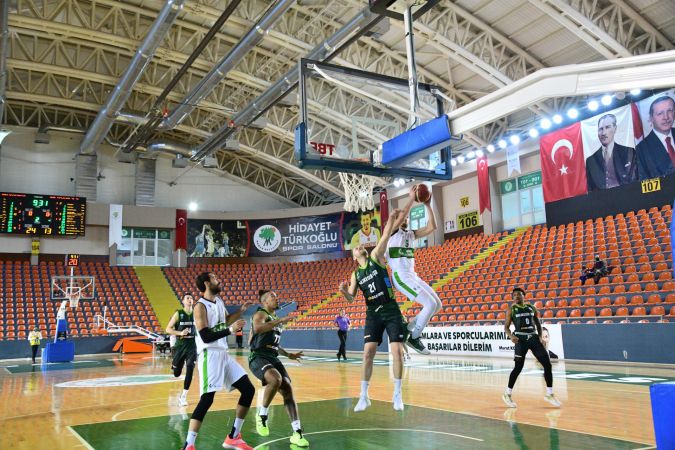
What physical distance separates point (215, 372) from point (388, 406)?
11.4ft

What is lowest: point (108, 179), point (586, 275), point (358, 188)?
point (586, 275)

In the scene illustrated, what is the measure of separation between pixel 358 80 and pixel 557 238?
1405 cm

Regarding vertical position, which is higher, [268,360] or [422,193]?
[422,193]

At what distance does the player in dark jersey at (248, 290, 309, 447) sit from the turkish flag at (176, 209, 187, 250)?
2785 centimetres

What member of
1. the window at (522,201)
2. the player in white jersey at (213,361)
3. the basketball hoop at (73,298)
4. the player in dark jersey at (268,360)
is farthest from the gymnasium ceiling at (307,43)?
the player in white jersey at (213,361)

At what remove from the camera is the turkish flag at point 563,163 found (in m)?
20.1

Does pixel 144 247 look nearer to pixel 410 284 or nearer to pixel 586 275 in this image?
pixel 586 275

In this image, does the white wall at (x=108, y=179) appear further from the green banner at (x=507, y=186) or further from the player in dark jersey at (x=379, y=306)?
the player in dark jersey at (x=379, y=306)

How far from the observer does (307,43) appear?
19.8 metres

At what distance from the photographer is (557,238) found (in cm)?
2009

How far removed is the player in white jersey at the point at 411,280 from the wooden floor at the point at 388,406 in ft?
3.57

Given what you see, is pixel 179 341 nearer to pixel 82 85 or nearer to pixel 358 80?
pixel 358 80

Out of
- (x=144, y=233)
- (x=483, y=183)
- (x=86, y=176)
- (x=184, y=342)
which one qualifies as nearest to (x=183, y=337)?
(x=184, y=342)

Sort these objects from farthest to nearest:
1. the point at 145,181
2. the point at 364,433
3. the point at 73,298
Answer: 1. the point at 145,181
2. the point at 73,298
3. the point at 364,433
